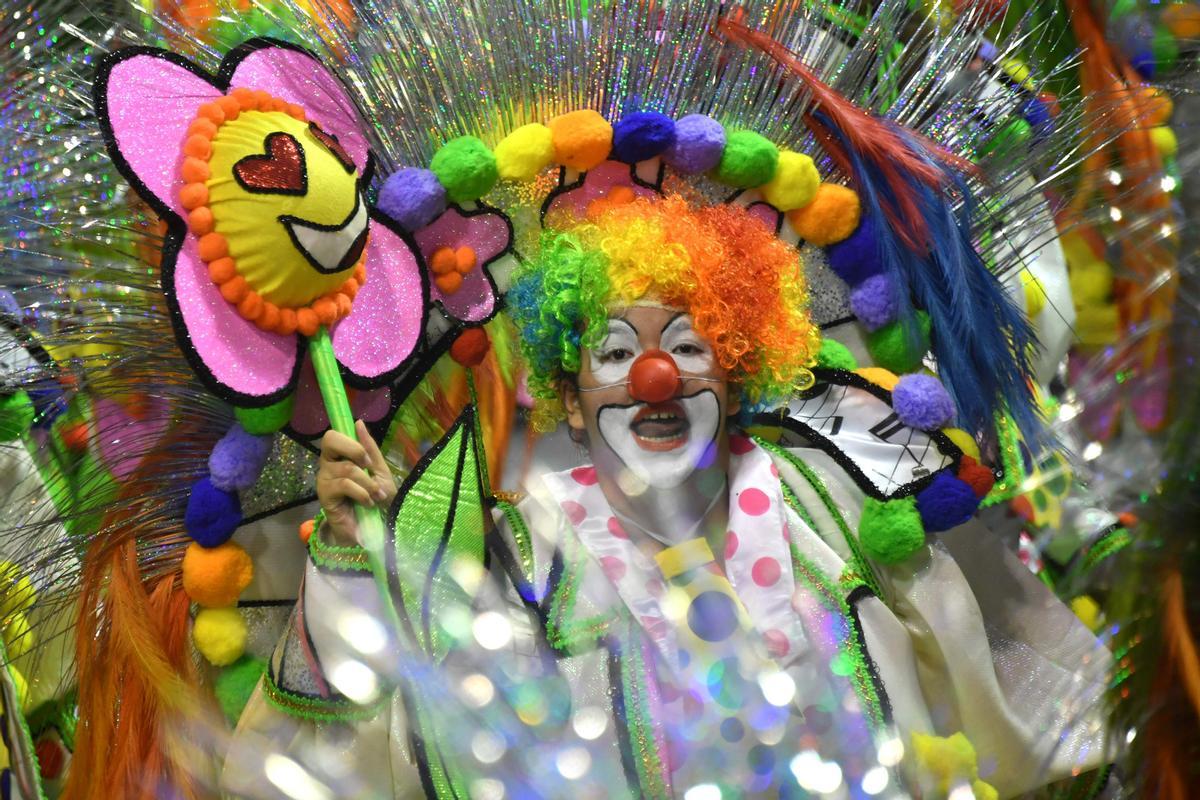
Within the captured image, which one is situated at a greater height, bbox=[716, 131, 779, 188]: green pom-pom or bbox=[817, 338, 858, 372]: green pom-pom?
bbox=[716, 131, 779, 188]: green pom-pom

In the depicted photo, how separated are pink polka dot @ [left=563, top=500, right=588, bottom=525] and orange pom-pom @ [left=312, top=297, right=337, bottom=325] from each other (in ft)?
1.28

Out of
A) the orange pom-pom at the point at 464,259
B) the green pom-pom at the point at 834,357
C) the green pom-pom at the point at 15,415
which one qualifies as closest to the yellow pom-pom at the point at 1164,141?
the green pom-pom at the point at 834,357

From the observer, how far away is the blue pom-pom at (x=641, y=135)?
156 cm

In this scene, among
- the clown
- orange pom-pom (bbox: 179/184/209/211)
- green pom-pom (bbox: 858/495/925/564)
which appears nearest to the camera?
orange pom-pom (bbox: 179/184/209/211)

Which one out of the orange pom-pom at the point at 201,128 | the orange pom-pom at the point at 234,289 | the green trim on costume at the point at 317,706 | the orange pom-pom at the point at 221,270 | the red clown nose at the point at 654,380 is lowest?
the green trim on costume at the point at 317,706

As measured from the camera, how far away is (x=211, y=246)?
132 centimetres

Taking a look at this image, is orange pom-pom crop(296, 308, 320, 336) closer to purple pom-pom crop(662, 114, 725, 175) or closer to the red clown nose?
the red clown nose

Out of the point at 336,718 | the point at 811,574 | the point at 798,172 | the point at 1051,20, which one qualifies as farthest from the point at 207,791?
the point at 1051,20

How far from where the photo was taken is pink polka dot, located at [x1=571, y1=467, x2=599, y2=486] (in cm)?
159

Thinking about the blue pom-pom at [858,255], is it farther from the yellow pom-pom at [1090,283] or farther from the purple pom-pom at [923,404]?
the yellow pom-pom at [1090,283]

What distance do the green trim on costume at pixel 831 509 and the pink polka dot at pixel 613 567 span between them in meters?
0.28

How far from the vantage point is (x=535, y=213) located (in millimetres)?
1625

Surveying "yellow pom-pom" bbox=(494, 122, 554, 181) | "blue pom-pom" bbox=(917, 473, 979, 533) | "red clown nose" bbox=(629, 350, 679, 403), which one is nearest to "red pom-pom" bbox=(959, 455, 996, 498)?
"blue pom-pom" bbox=(917, 473, 979, 533)

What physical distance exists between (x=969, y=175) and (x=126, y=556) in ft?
4.09
